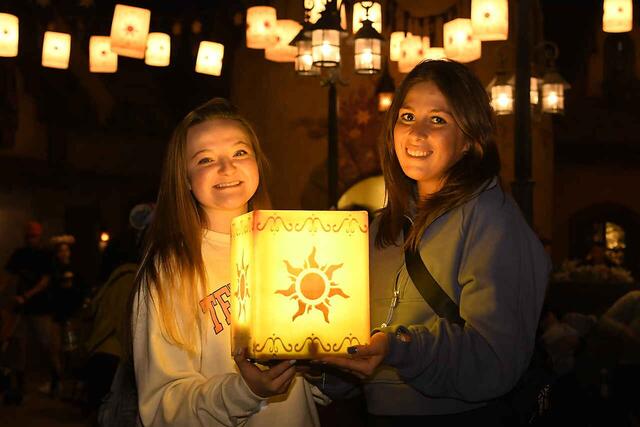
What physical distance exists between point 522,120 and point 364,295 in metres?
6.85

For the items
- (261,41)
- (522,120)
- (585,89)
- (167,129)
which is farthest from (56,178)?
(522,120)

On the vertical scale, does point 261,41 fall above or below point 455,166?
above

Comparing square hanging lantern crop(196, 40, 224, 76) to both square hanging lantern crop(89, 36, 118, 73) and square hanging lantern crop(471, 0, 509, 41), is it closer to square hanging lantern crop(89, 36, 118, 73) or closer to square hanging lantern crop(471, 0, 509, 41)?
square hanging lantern crop(89, 36, 118, 73)

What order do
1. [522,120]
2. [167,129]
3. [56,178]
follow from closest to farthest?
[522,120] < [56,178] < [167,129]

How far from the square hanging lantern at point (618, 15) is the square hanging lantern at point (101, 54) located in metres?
7.76

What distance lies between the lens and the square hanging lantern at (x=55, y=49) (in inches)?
672

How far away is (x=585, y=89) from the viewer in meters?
26.0

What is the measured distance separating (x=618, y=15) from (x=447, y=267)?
11.6m

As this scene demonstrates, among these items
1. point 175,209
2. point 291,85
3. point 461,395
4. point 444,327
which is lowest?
point 461,395

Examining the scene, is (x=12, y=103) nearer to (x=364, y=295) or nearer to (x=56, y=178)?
(x=56, y=178)

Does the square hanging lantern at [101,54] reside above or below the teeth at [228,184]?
above

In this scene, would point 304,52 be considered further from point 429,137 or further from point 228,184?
point 429,137

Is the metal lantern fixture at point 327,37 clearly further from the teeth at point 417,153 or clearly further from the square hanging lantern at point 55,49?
the teeth at point 417,153

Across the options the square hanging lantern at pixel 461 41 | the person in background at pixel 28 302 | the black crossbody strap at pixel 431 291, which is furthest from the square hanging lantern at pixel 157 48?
the black crossbody strap at pixel 431 291
